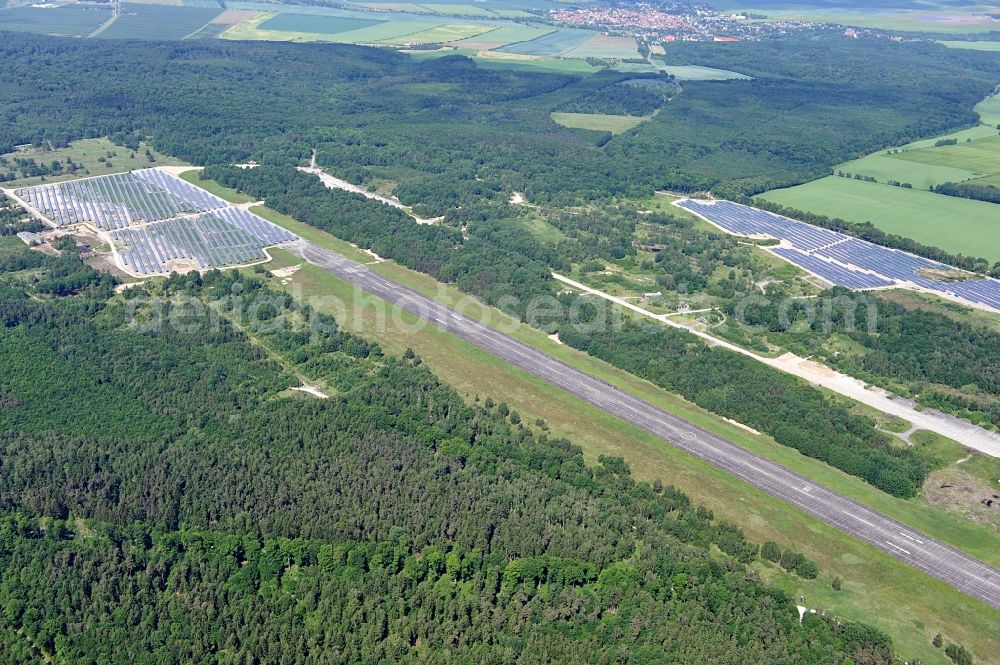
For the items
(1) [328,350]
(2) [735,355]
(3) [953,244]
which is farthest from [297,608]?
(3) [953,244]

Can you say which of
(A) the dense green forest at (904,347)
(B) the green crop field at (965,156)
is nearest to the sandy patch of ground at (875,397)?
(A) the dense green forest at (904,347)

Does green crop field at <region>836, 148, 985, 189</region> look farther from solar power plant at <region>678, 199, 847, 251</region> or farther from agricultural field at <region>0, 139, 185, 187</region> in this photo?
agricultural field at <region>0, 139, 185, 187</region>

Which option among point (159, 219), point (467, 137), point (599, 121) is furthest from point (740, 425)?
point (599, 121)

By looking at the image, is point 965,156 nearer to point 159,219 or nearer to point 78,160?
point 159,219

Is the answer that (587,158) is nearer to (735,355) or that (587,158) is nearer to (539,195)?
(539,195)

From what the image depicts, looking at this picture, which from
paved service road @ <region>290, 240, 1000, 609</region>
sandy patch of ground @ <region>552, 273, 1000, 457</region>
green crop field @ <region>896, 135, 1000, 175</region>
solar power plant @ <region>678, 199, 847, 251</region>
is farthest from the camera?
green crop field @ <region>896, 135, 1000, 175</region>

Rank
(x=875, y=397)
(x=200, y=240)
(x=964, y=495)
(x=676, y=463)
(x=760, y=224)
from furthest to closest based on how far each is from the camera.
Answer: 1. (x=760, y=224)
2. (x=200, y=240)
3. (x=875, y=397)
4. (x=676, y=463)
5. (x=964, y=495)

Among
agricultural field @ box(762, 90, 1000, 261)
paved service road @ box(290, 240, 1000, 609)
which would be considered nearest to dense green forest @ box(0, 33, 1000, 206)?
agricultural field @ box(762, 90, 1000, 261)
